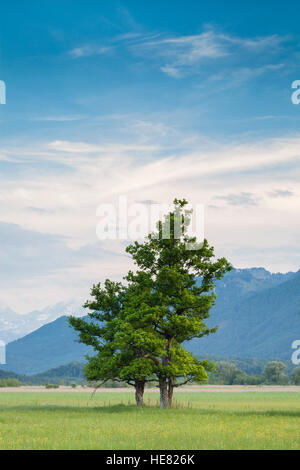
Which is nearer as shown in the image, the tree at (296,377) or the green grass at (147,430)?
the green grass at (147,430)

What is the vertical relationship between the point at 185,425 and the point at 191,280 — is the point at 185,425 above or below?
below

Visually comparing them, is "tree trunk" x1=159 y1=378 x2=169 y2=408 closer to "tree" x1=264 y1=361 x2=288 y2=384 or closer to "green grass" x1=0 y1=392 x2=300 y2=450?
"green grass" x1=0 y1=392 x2=300 y2=450

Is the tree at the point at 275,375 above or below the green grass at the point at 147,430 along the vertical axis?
below

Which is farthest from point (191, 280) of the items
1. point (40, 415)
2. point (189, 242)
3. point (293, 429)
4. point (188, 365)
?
point (293, 429)

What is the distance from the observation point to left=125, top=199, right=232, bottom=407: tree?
52.7 m

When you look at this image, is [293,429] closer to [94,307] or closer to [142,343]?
[142,343]

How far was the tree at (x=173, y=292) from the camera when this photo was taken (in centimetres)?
5269

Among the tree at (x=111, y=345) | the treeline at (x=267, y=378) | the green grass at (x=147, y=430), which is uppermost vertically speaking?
the tree at (x=111, y=345)

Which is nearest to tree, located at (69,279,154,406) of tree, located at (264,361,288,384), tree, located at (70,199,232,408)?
tree, located at (70,199,232,408)

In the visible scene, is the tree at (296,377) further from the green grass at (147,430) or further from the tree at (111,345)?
the green grass at (147,430)

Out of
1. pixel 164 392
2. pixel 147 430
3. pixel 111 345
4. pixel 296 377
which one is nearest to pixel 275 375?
pixel 296 377

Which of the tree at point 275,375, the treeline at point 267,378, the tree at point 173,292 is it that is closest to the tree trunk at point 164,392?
the tree at point 173,292
